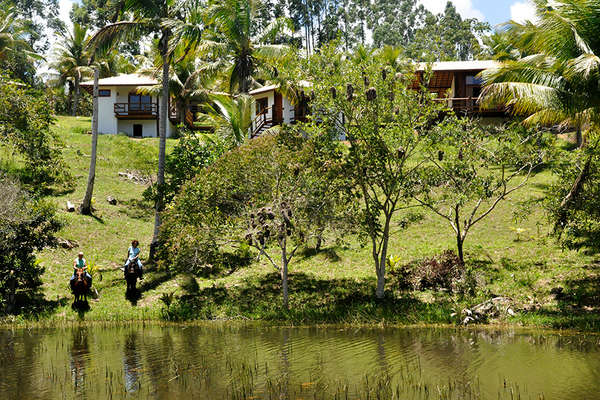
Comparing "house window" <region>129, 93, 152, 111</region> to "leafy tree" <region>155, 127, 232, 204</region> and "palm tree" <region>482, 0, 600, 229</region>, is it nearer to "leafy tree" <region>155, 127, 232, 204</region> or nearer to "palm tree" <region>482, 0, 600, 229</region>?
"leafy tree" <region>155, 127, 232, 204</region>

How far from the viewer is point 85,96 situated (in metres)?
63.2

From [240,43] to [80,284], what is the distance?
1722cm

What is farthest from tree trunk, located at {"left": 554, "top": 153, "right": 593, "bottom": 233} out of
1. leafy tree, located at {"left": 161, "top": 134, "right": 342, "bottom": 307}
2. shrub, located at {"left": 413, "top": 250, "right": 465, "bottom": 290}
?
leafy tree, located at {"left": 161, "top": 134, "right": 342, "bottom": 307}

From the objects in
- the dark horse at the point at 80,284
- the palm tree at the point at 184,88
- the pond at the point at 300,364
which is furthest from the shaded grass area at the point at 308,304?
the palm tree at the point at 184,88

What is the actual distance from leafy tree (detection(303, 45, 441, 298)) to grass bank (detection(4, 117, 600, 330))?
6.37 feet

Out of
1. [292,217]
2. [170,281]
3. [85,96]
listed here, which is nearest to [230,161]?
[292,217]

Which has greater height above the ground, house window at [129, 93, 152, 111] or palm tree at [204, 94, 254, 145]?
house window at [129, 93, 152, 111]

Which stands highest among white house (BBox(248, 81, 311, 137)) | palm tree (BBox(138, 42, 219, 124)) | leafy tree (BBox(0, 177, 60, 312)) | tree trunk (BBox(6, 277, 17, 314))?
palm tree (BBox(138, 42, 219, 124))

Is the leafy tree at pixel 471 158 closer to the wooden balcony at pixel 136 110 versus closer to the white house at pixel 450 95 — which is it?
the white house at pixel 450 95

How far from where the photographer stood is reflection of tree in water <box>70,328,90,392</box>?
10.4 metres

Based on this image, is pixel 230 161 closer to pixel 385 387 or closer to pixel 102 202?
pixel 385 387

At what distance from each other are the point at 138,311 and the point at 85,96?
50369mm

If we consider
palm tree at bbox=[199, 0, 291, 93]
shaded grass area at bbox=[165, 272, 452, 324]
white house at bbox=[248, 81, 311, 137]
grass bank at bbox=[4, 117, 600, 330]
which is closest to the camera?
shaded grass area at bbox=[165, 272, 452, 324]

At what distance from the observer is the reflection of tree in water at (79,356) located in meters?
10.4
